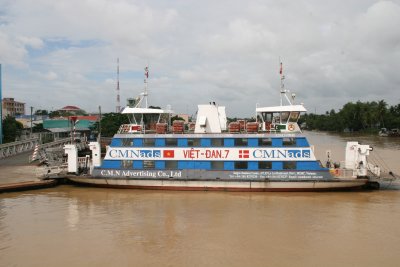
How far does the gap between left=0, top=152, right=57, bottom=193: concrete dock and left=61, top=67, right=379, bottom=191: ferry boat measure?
2269mm

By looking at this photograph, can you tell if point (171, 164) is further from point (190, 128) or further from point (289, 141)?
point (289, 141)

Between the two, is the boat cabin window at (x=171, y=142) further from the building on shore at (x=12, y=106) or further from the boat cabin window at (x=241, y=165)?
the building on shore at (x=12, y=106)

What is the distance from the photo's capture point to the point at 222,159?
75.4ft

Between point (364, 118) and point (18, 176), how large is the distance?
105m

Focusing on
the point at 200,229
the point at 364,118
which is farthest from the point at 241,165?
the point at 364,118

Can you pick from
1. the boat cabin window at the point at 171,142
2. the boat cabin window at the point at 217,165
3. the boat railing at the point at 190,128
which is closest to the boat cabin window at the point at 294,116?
the boat railing at the point at 190,128

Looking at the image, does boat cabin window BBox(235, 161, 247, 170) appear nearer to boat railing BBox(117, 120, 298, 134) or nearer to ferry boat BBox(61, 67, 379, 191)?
ferry boat BBox(61, 67, 379, 191)

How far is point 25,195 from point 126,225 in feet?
30.4

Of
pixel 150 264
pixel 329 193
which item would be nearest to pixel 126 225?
pixel 150 264

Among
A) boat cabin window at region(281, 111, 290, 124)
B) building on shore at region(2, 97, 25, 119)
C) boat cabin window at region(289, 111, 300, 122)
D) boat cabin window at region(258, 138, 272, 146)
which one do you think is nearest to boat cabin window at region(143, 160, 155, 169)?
boat cabin window at region(258, 138, 272, 146)

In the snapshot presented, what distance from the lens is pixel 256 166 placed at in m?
22.7

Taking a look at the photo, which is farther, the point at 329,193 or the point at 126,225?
the point at 329,193

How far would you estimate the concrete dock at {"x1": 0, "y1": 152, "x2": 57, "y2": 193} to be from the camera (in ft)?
74.8

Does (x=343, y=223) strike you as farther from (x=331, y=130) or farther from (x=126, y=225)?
(x=331, y=130)
